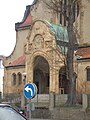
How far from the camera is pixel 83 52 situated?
49094mm

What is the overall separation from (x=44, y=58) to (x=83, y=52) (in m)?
5.11

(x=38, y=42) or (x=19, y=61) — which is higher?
(x=38, y=42)

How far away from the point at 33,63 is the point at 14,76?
7.51 metres

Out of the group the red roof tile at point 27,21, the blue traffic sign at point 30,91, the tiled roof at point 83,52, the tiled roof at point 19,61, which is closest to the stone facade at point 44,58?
the tiled roof at point 19,61

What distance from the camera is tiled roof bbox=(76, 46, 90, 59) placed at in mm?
47450

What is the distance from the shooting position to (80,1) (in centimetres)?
5094

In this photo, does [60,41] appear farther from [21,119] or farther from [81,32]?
[21,119]

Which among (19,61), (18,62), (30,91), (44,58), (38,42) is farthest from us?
(19,61)

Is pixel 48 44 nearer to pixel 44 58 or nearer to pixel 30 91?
pixel 44 58

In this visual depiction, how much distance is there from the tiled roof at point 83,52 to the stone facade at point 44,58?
1.95ft

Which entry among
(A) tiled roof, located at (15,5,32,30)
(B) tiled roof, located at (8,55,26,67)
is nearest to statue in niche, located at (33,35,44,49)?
(B) tiled roof, located at (8,55,26,67)

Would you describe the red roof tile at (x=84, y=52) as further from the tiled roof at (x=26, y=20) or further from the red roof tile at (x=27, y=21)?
the red roof tile at (x=27, y=21)

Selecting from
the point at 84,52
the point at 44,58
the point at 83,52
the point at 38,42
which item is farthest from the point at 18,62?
the point at 84,52

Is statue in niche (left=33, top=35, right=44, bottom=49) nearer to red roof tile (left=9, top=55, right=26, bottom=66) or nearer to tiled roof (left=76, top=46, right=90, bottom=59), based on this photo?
tiled roof (left=76, top=46, right=90, bottom=59)
